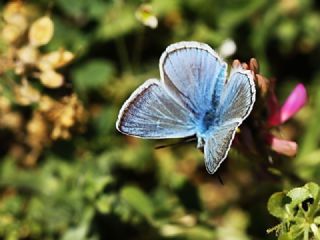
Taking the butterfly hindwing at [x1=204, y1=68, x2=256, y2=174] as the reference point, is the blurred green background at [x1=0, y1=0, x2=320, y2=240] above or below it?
above

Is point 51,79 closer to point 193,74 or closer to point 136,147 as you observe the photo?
point 193,74

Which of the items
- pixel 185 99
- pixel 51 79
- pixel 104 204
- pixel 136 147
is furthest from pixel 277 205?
pixel 136 147

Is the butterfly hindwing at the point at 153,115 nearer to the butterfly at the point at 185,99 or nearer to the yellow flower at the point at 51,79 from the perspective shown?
the butterfly at the point at 185,99

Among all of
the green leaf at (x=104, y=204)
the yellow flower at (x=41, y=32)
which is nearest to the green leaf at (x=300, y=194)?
the green leaf at (x=104, y=204)

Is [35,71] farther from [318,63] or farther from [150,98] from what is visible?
[318,63]

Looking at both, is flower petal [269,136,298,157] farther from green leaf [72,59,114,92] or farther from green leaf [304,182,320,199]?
green leaf [72,59,114,92]

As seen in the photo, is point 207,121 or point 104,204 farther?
point 104,204

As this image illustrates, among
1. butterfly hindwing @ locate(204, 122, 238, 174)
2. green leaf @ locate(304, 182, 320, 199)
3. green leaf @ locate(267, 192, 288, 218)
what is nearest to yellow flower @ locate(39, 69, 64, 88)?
butterfly hindwing @ locate(204, 122, 238, 174)
